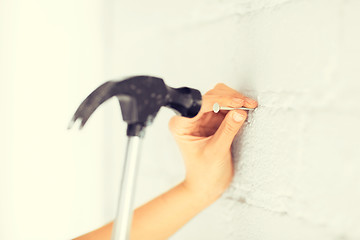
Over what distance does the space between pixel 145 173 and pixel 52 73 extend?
407 mm

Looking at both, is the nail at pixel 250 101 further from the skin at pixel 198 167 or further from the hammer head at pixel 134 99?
the hammer head at pixel 134 99

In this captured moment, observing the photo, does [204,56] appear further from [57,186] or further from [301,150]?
[57,186]

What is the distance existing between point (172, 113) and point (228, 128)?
33 centimetres

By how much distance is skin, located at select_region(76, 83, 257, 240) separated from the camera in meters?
0.60

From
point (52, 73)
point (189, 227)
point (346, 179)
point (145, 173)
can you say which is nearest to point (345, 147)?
point (346, 179)

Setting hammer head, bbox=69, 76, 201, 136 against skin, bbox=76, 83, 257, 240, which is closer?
hammer head, bbox=69, 76, 201, 136

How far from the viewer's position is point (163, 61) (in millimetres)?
915

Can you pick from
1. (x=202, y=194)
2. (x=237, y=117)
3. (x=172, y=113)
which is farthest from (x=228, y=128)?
(x=172, y=113)

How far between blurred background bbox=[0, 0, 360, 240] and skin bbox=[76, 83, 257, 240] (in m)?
0.05

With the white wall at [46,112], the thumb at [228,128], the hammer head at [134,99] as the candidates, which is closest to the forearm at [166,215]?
the thumb at [228,128]

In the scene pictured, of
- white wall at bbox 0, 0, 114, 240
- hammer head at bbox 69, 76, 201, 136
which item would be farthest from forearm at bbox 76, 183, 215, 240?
white wall at bbox 0, 0, 114, 240

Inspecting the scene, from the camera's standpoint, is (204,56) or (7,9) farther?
(7,9)

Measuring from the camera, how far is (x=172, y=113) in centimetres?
90

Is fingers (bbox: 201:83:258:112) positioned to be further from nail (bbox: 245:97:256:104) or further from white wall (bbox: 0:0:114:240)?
white wall (bbox: 0:0:114:240)
